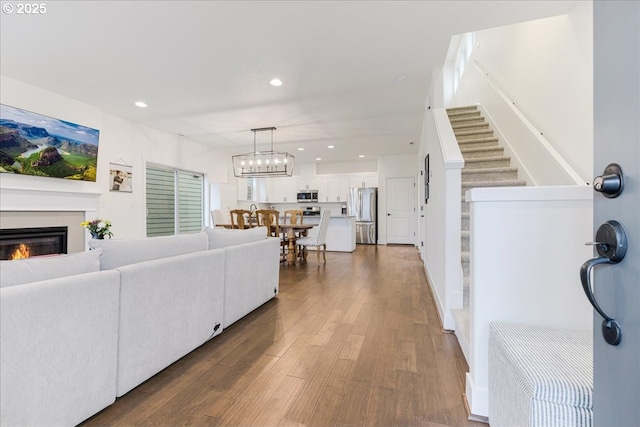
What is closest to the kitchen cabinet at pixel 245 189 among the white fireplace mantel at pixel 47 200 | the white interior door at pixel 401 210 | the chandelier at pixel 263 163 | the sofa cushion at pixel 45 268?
the chandelier at pixel 263 163

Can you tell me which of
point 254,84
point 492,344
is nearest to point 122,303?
point 492,344

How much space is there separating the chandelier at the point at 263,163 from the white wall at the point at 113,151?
57.6 inches

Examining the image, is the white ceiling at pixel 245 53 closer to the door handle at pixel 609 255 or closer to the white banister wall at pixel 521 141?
the white banister wall at pixel 521 141

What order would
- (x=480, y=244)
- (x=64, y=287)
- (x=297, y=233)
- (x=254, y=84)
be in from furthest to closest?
1. (x=297, y=233)
2. (x=254, y=84)
3. (x=480, y=244)
4. (x=64, y=287)

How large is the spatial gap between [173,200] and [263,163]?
2.31m

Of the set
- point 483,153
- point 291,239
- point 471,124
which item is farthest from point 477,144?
point 291,239

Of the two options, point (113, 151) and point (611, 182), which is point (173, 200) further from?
point (611, 182)

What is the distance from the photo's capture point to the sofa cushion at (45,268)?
3.69ft

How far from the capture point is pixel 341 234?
683 centimetres

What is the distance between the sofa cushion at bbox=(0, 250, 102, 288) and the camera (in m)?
1.12

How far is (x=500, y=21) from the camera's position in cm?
239

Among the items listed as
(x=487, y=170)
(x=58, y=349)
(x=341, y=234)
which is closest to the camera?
(x=58, y=349)

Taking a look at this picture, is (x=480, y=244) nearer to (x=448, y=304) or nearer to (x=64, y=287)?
(x=448, y=304)

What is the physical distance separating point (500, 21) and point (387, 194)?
583 cm
